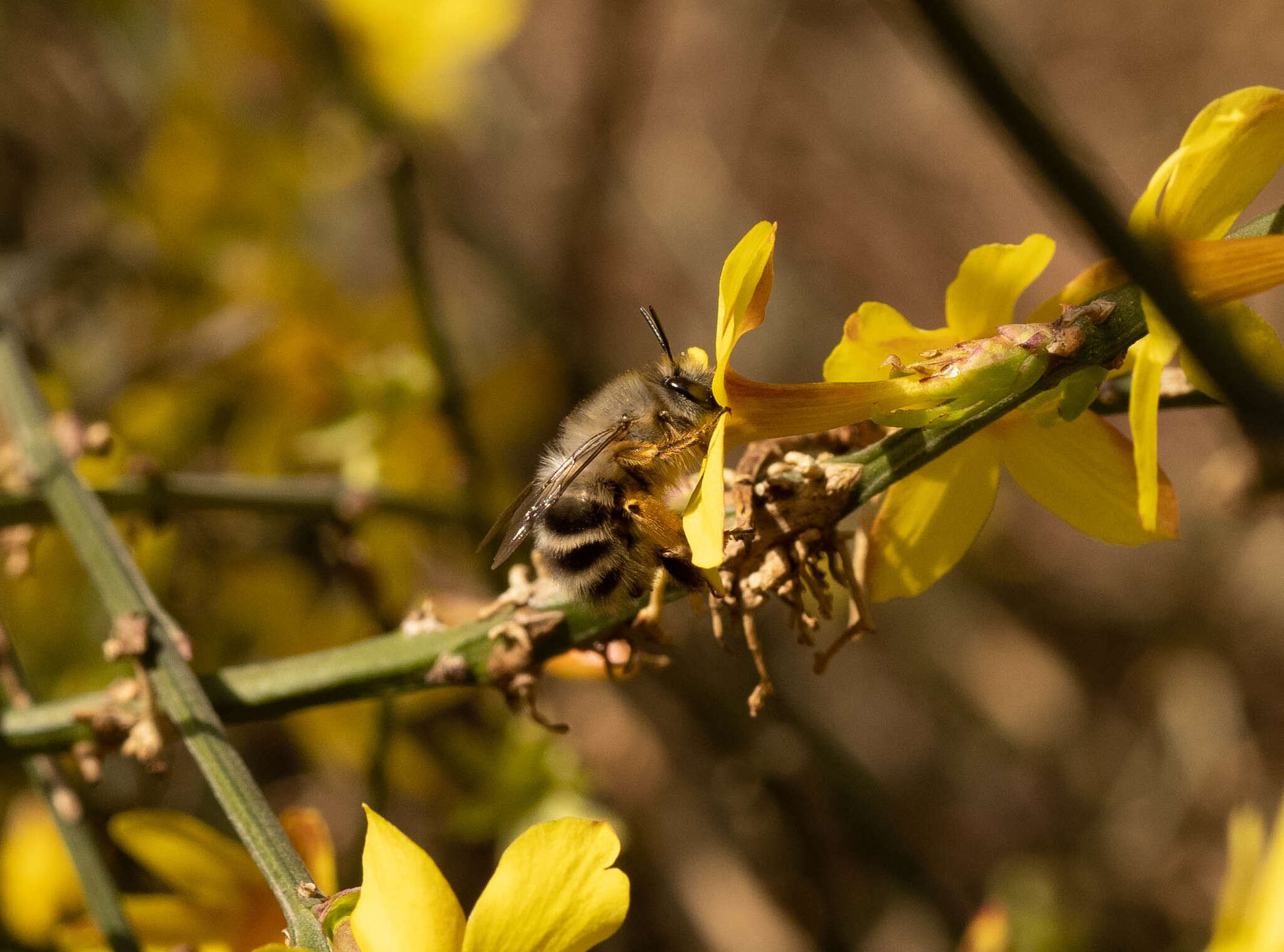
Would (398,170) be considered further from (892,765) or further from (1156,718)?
(1156,718)

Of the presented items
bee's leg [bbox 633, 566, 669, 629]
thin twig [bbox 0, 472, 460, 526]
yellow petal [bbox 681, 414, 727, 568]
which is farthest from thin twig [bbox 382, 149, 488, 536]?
yellow petal [bbox 681, 414, 727, 568]

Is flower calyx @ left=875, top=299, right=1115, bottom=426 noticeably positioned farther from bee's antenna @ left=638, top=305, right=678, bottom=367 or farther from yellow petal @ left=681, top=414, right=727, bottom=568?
bee's antenna @ left=638, top=305, right=678, bottom=367

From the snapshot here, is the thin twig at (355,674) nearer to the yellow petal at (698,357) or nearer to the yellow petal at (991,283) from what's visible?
the yellow petal at (698,357)

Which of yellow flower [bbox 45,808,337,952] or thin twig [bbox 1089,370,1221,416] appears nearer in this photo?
thin twig [bbox 1089,370,1221,416]

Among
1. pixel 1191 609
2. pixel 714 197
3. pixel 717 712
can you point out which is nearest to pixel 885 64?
pixel 714 197

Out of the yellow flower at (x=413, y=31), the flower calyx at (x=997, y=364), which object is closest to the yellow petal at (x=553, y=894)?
the flower calyx at (x=997, y=364)

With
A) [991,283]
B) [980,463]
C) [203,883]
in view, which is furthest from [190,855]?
[991,283]

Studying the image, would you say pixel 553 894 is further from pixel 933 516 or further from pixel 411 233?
pixel 411 233
